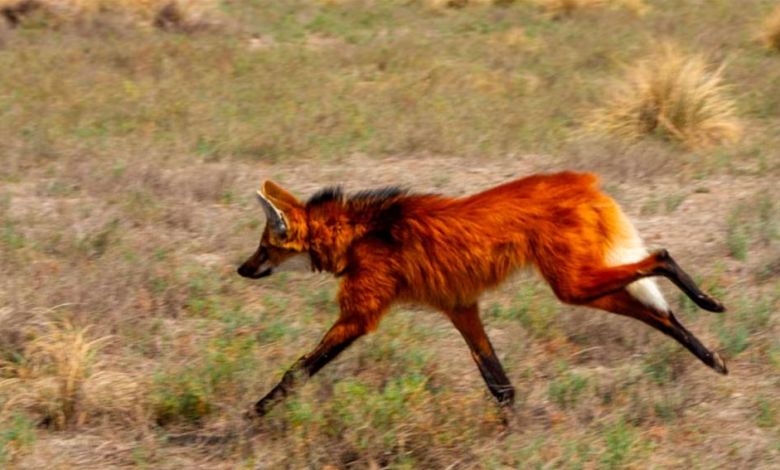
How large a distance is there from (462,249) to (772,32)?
35.0ft

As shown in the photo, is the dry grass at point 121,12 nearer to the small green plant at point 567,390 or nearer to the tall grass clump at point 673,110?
the tall grass clump at point 673,110

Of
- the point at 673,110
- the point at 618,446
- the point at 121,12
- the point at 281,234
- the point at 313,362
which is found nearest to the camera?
the point at 618,446

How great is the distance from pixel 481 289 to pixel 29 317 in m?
2.18

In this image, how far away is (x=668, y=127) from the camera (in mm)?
9914

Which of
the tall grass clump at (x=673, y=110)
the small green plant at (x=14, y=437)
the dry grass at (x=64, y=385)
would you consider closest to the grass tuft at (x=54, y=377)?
the dry grass at (x=64, y=385)

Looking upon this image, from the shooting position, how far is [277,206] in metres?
4.91

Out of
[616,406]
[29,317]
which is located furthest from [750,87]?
[29,317]

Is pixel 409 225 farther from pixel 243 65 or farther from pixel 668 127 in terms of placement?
pixel 243 65

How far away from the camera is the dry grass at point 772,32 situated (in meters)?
13.9

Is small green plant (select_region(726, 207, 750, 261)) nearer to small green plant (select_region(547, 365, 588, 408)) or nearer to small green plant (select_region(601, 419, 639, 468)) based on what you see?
small green plant (select_region(547, 365, 588, 408))

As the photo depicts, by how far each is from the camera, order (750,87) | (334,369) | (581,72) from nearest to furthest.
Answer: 1. (334,369)
2. (750,87)
3. (581,72)

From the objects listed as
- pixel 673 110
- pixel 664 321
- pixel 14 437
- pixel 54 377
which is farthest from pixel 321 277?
pixel 673 110

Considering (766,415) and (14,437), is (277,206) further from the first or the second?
(766,415)

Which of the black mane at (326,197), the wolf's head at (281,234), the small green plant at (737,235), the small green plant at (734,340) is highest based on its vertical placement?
the black mane at (326,197)
